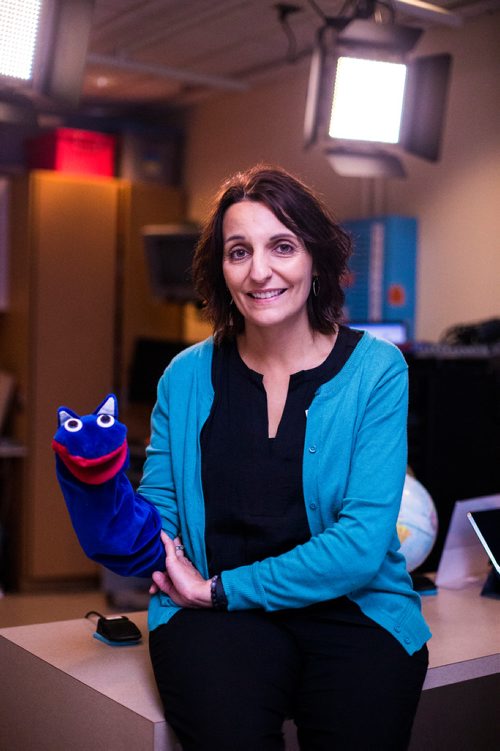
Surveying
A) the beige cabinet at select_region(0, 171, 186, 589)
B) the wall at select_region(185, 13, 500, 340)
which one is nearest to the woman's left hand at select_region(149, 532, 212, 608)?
the wall at select_region(185, 13, 500, 340)

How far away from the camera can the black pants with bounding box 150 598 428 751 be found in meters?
1.45

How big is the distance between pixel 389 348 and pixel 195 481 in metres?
0.44

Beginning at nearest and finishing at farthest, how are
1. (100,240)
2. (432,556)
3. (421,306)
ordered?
(432,556)
(421,306)
(100,240)

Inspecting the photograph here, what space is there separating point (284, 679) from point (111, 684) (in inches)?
12.4

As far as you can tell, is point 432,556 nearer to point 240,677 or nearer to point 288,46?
point 240,677

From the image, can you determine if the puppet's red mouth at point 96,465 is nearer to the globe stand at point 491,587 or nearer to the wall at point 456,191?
the globe stand at point 491,587

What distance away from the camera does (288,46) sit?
4535 millimetres

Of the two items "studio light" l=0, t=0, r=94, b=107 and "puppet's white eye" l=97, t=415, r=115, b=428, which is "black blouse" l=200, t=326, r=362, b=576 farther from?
"studio light" l=0, t=0, r=94, b=107

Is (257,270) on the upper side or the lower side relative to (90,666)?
upper

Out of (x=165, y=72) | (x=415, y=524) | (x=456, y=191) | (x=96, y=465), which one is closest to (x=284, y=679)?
(x=96, y=465)

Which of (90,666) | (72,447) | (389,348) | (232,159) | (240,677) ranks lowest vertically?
(90,666)

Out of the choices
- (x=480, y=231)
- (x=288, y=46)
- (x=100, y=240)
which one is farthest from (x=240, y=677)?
(x=100, y=240)

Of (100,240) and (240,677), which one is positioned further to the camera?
(100,240)

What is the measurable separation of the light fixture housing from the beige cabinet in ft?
7.43
